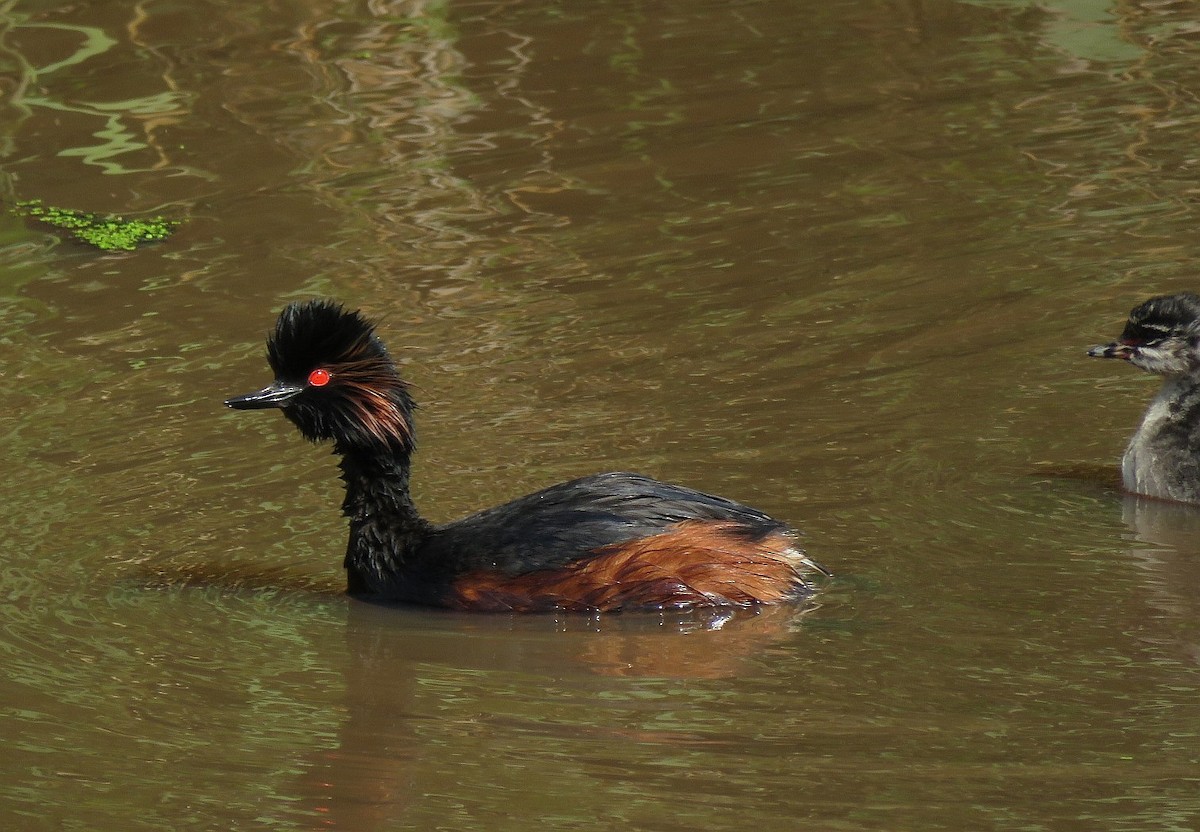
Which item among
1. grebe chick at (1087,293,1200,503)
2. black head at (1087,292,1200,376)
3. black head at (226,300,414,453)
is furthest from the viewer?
black head at (1087,292,1200,376)

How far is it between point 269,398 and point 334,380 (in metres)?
0.24

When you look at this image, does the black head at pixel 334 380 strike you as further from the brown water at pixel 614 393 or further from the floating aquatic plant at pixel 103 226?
the floating aquatic plant at pixel 103 226

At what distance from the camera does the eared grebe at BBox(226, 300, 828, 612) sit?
688 cm

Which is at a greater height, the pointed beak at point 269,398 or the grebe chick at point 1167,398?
the pointed beak at point 269,398

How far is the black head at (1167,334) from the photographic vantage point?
817 cm

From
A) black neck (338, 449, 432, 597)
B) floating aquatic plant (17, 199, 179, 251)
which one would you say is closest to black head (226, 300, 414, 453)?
black neck (338, 449, 432, 597)

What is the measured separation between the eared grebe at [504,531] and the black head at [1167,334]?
84.5 inches

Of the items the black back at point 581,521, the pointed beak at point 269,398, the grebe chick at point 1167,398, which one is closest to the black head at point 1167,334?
the grebe chick at point 1167,398

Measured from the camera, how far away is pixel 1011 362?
9.04 meters

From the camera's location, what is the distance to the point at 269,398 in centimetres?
720

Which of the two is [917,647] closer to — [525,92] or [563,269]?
[563,269]

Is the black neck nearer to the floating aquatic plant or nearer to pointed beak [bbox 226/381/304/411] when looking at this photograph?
pointed beak [bbox 226/381/304/411]

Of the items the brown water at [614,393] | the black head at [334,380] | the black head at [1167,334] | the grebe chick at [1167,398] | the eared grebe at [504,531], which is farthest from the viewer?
the black head at [1167,334]

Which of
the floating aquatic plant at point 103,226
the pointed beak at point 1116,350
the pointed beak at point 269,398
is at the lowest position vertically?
the pointed beak at point 1116,350
